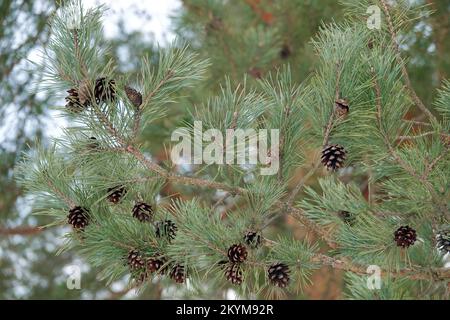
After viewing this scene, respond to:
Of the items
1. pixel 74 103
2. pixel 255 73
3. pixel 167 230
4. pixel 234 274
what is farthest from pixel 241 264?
pixel 255 73

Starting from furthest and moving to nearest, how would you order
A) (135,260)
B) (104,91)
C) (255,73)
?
(255,73) → (135,260) → (104,91)

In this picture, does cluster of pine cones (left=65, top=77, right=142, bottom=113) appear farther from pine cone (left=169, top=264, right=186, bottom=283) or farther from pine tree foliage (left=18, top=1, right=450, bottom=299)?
pine cone (left=169, top=264, right=186, bottom=283)

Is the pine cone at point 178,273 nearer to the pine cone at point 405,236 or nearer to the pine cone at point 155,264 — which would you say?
the pine cone at point 155,264

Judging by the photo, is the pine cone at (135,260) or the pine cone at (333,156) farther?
the pine cone at (135,260)

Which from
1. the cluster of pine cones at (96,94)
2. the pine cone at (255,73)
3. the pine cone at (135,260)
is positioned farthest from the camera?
the pine cone at (255,73)

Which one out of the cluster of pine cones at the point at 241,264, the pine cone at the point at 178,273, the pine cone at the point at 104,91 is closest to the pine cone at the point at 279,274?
the cluster of pine cones at the point at 241,264

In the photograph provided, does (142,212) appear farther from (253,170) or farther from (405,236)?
(405,236)

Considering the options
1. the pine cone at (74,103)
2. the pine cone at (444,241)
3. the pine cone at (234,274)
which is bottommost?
the pine cone at (234,274)
